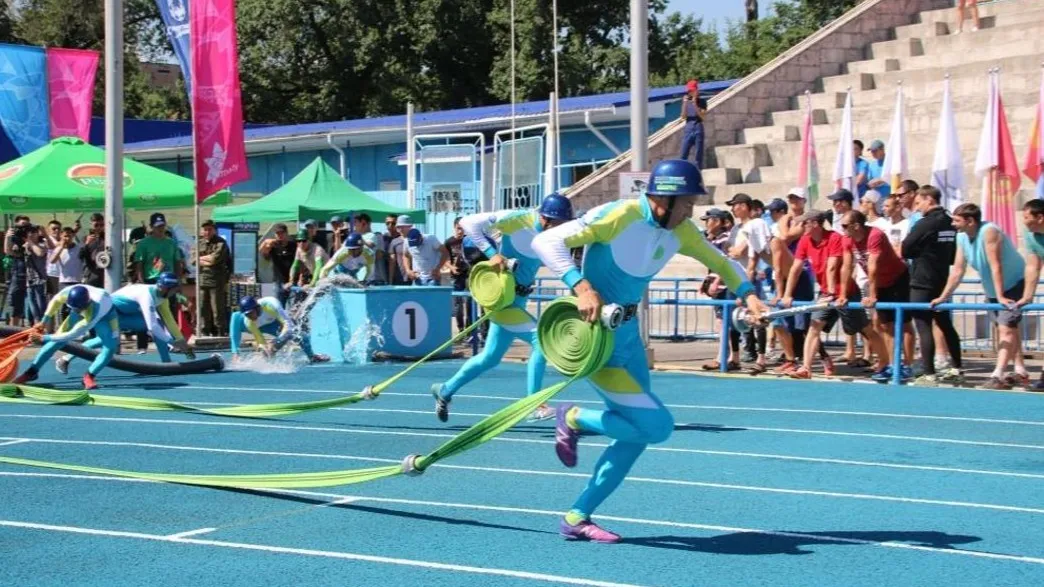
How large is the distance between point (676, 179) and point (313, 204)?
58.2 ft

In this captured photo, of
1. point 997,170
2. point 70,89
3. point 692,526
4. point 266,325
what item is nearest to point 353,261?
point 266,325

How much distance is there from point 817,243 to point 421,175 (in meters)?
14.5

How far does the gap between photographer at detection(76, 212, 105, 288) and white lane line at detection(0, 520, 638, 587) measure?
14644mm

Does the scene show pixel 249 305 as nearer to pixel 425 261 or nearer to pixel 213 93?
pixel 425 261

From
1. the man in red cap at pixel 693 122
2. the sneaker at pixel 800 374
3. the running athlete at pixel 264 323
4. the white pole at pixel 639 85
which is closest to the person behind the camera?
the sneaker at pixel 800 374

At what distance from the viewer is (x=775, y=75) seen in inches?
1099

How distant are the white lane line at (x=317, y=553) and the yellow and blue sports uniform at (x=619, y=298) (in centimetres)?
78

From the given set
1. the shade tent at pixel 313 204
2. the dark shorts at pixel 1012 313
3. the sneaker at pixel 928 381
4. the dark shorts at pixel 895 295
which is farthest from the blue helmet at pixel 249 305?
the dark shorts at pixel 1012 313

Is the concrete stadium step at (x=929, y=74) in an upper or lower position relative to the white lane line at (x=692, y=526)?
upper

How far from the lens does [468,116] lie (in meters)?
33.5

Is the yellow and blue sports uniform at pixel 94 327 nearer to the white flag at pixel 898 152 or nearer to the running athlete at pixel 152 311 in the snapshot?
the running athlete at pixel 152 311

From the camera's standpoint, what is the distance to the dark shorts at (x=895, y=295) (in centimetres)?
1502

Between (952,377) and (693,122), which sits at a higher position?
(693,122)

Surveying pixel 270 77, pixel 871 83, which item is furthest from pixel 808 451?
pixel 270 77
